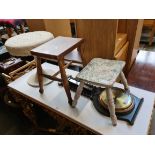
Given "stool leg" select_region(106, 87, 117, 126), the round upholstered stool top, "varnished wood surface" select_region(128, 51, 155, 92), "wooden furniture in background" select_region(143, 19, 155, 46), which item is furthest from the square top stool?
"wooden furniture in background" select_region(143, 19, 155, 46)

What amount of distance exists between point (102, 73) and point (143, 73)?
0.78 meters

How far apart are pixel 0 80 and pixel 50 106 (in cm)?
85

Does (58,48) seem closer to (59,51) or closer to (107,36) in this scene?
(59,51)

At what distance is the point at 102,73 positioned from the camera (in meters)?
0.73

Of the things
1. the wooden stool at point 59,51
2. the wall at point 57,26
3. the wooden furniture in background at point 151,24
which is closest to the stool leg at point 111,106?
the wooden stool at point 59,51

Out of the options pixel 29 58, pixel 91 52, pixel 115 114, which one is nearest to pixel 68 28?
pixel 29 58

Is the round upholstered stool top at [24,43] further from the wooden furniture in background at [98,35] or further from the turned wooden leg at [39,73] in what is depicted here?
the wooden furniture in background at [98,35]

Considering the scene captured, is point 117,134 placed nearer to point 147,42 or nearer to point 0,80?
point 0,80

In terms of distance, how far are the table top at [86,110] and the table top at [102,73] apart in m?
0.24

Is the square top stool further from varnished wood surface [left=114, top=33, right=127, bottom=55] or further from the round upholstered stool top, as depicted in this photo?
the round upholstered stool top

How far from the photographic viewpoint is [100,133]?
740 mm

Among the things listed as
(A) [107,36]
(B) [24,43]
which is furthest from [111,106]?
(B) [24,43]

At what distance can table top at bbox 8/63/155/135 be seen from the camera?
29.2 inches

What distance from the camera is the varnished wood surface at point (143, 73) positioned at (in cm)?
124
